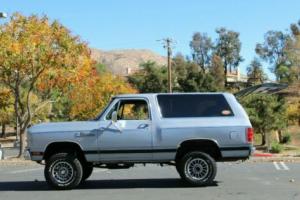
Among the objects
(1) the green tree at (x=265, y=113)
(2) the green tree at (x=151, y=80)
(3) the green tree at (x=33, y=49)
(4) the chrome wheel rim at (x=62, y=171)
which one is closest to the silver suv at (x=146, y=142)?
(4) the chrome wheel rim at (x=62, y=171)

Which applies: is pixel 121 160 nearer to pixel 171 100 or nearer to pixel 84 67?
pixel 171 100

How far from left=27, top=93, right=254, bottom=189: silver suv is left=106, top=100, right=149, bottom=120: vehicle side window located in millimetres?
49

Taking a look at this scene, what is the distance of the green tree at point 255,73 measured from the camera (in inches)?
5305

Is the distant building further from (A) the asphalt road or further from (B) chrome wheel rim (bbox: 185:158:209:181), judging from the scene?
(B) chrome wheel rim (bbox: 185:158:209:181)

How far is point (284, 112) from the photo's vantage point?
60250mm

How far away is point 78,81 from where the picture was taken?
1282 inches

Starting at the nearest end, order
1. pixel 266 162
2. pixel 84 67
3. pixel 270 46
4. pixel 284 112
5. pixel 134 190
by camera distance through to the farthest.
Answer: pixel 134 190 < pixel 266 162 < pixel 84 67 < pixel 284 112 < pixel 270 46

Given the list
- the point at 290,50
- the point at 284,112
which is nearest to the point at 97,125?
the point at 284,112

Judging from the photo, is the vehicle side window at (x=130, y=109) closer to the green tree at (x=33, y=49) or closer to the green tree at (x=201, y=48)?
the green tree at (x=33, y=49)

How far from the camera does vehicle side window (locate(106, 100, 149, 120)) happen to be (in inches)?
561

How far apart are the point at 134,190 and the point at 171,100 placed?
2.20 metres

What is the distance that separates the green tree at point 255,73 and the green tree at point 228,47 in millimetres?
5812

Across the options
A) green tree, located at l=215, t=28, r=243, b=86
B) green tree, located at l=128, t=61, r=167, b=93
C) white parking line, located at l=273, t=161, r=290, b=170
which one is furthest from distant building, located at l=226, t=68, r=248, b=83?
white parking line, located at l=273, t=161, r=290, b=170

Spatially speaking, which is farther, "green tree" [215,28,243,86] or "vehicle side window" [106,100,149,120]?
"green tree" [215,28,243,86]
